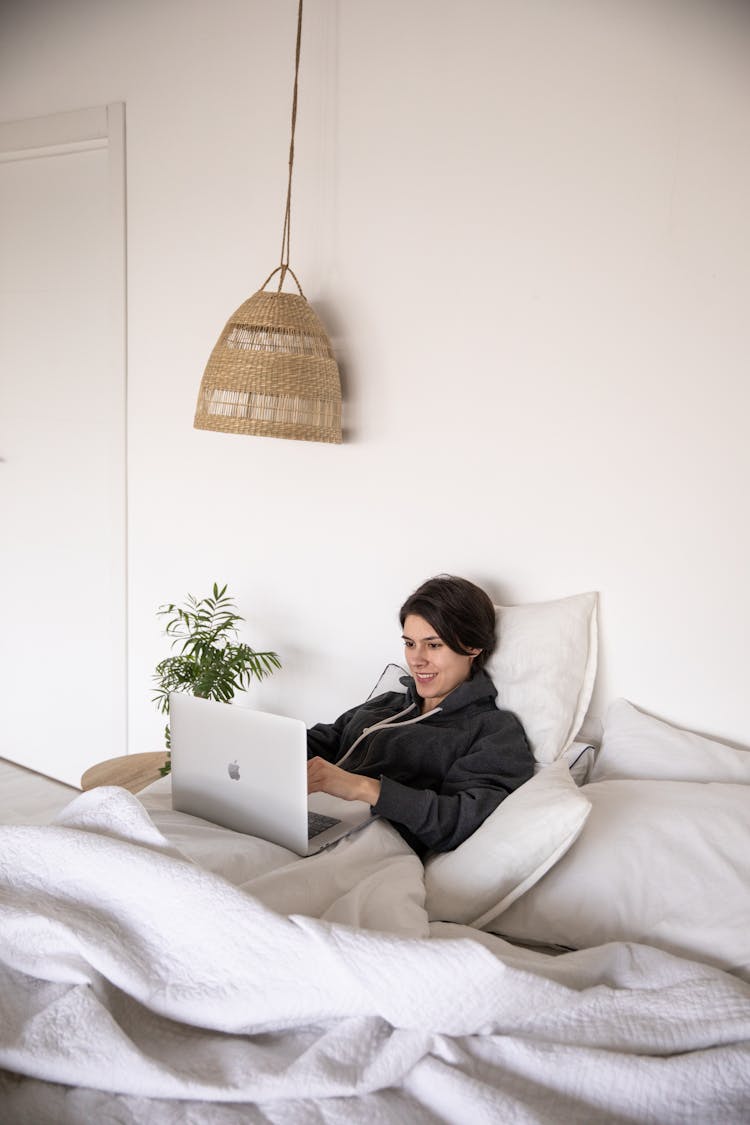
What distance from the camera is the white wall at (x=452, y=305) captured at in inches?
75.0

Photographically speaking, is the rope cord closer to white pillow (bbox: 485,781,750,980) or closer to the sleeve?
the sleeve

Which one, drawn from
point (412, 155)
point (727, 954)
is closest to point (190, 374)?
point (412, 155)

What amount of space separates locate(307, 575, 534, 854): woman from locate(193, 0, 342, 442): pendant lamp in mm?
512

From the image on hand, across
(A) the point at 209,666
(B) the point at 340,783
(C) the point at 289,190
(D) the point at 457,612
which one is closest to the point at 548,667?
(D) the point at 457,612

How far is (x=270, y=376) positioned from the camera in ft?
7.06

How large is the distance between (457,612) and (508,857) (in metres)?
0.55

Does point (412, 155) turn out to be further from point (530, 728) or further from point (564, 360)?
point (530, 728)

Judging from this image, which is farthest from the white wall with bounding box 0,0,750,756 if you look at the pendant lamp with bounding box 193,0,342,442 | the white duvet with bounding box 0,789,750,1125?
the white duvet with bounding box 0,789,750,1125

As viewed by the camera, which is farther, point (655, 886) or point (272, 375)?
point (272, 375)

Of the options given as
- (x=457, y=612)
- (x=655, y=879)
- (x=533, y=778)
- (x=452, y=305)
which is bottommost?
(x=655, y=879)

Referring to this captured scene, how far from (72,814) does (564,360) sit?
4.29 feet

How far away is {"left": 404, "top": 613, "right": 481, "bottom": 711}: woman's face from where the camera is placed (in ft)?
6.45

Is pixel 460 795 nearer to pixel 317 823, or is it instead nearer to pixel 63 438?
pixel 317 823

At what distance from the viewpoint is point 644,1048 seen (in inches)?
45.1
